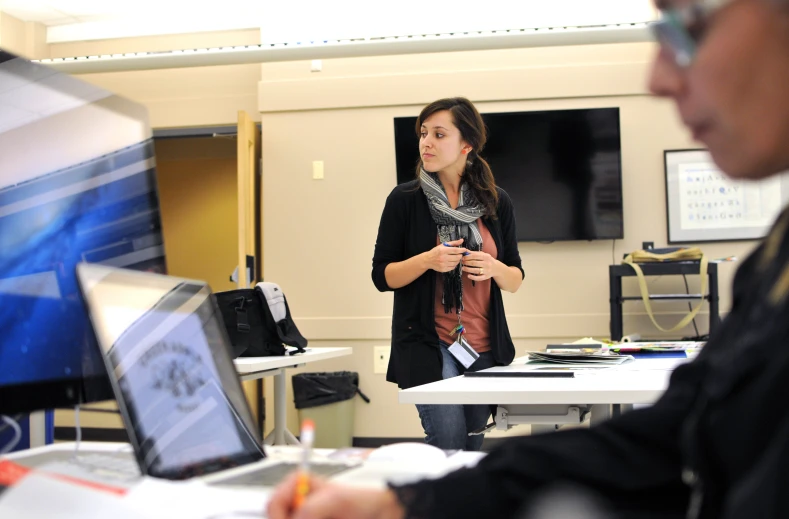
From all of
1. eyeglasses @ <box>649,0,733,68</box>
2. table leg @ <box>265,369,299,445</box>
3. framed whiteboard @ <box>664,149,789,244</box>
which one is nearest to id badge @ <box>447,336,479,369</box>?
table leg @ <box>265,369,299,445</box>

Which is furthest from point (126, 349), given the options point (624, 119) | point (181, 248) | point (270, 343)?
point (181, 248)

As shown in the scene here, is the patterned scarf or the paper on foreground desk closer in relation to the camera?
the paper on foreground desk

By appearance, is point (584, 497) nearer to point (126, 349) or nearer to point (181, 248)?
point (126, 349)

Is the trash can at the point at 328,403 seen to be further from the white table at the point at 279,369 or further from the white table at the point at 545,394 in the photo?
the white table at the point at 545,394

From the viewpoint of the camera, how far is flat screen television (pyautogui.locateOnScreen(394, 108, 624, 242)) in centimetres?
456

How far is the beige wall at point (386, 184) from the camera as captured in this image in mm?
4648

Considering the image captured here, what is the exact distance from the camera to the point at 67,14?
5.27 m

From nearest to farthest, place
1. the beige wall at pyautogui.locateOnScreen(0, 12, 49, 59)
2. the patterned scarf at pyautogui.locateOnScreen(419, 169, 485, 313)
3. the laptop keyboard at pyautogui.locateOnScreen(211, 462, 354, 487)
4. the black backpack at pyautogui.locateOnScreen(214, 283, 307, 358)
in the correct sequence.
→ 1. the laptop keyboard at pyautogui.locateOnScreen(211, 462, 354, 487)
2. the patterned scarf at pyautogui.locateOnScreen(419, 169, 485, 313)
3. the black backpack at pyautogui.locateOnScreen(214, 283, 307, 358)
4. the beige wall at pyautogui.locateOnScreen(0, 12, 49, 59)

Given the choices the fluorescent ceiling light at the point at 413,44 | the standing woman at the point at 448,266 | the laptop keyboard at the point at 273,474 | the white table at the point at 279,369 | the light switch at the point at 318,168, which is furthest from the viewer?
the light switch at the point at 318,168

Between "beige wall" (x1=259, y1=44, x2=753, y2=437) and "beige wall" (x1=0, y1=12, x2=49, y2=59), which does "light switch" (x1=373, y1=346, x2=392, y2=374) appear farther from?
"beige wall" (x1=0, y1=12, x2=49, y2=59)

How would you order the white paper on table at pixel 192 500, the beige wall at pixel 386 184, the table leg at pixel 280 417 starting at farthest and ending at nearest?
the beige wall at pixel 386 184
the table leg at pixel 280 417
the white paper on table at pixel 192 500

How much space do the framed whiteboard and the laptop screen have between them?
4.03 meters

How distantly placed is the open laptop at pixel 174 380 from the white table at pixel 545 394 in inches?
22.2

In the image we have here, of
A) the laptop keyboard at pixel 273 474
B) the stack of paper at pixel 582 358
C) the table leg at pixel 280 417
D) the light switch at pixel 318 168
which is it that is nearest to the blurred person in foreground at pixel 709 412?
the laptop keyboard at pixel 273 474
